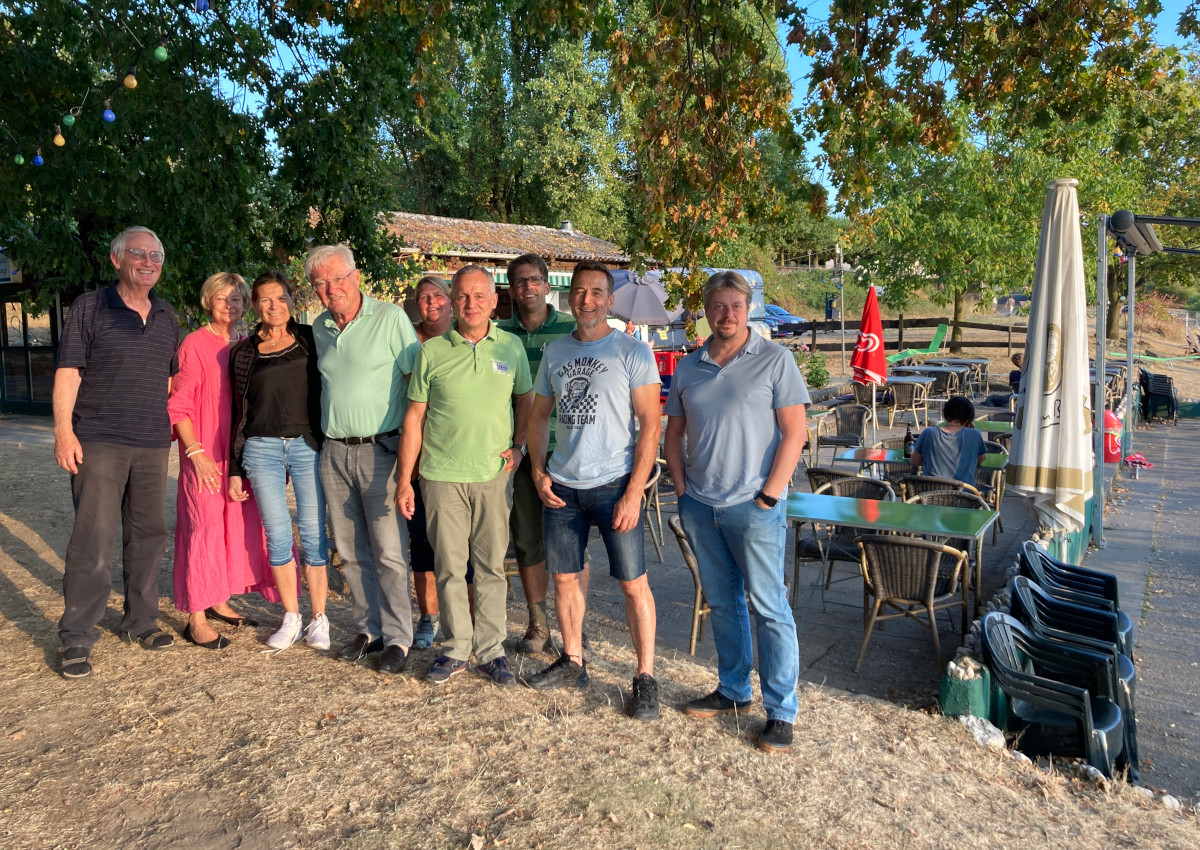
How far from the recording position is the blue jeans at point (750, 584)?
3.33 metres

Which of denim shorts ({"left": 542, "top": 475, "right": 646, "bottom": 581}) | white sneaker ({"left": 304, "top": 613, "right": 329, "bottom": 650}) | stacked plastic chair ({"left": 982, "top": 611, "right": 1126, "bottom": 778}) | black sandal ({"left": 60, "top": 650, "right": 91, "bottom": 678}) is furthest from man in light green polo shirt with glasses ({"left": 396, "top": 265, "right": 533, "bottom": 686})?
stacked plastic chair ({"left": 982, "top": 611, "right": 1126, "bottom": 778})

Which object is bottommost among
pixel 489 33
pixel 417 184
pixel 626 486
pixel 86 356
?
pixel 626 486

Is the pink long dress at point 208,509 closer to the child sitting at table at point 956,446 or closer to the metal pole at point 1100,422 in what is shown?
the child sitting at table at point 956,446

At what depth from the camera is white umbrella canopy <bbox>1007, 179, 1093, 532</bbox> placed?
591 cm

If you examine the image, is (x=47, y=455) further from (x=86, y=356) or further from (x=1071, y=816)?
(x=1071, y=816)

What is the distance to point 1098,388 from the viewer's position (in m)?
7.41

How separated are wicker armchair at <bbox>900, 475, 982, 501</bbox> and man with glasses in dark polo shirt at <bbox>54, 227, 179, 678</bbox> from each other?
4.41 metres

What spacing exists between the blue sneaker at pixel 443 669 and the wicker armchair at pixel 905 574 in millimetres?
1997

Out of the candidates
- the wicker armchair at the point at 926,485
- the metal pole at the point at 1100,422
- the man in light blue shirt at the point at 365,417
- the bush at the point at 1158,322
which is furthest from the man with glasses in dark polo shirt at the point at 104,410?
the bush at the point at 1158,322

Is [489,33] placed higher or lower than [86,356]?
higher

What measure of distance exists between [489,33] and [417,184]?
954 inches

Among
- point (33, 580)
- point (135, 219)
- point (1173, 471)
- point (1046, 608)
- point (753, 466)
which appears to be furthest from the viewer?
point (1173, 471)

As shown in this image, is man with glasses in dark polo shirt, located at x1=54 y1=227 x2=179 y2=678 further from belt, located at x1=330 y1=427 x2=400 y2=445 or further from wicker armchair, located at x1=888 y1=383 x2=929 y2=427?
wicker armchair, located at x1=888 y1=383 x2=929 y2=427

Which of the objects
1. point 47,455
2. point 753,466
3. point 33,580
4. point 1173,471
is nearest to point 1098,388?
point 1173,471
